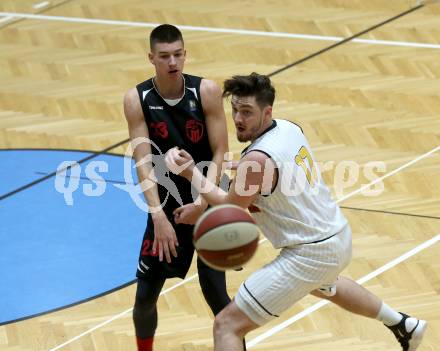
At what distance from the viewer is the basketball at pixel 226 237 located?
5125 millimetres

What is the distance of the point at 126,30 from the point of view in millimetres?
12508

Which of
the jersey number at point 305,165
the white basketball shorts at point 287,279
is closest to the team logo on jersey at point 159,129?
the jersey number at point 305,165

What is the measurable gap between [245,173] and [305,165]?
41cm

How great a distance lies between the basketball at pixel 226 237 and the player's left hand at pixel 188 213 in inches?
17.4

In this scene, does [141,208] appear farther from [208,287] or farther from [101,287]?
[208,287]

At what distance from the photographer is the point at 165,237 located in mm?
5777

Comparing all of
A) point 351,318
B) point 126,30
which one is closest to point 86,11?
point 126,30

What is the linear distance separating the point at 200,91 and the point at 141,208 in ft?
8.69

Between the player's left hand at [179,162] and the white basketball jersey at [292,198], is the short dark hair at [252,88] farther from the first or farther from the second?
the player's left hand at [179,162]

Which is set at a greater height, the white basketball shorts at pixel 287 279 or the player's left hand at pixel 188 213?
the player's left hand at pixel 188 213

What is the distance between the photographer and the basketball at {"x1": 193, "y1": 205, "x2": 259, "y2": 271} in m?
5.12

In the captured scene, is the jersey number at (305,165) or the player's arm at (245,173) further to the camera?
the jersey number at (305,165)

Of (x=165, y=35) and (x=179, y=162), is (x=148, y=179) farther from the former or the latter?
(x=165, y=35)

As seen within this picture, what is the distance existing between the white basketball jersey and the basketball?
33cm
